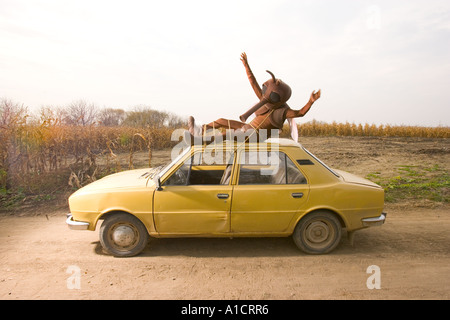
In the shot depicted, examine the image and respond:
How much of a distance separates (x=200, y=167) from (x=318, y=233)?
2044mm

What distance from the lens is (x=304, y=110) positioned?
6.15 m

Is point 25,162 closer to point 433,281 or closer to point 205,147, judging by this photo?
point 205,147

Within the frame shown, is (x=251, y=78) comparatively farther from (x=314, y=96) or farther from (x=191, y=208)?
(x=191, y=208)

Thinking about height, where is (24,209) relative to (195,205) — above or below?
below

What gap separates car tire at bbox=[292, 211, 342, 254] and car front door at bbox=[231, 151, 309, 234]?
0.75 ft

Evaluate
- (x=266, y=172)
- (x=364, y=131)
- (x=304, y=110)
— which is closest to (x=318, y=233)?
(x=266, y=172)

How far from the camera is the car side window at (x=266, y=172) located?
16.6ft

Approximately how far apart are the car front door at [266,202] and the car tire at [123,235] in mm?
1347

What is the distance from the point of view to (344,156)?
1472 cm

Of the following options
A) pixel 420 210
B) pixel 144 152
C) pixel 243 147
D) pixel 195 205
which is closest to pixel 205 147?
pixel 243 147

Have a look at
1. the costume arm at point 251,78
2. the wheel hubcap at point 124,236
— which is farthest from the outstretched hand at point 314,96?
the wheel hubcap at point 124,236

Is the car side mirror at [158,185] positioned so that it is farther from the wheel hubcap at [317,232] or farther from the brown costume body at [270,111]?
the wheel hubcap at [317,232]

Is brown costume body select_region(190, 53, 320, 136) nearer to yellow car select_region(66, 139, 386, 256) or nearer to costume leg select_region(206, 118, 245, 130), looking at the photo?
costume leg select_region(206, 118, 245, 130)

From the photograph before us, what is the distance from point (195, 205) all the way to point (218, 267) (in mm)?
904
